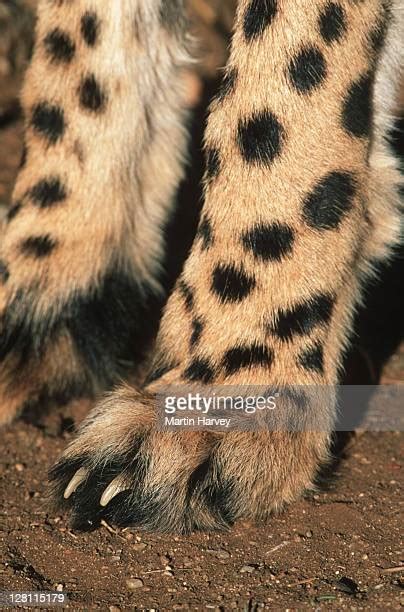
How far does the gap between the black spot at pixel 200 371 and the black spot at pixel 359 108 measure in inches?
26.4

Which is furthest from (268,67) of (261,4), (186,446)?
(186,446)

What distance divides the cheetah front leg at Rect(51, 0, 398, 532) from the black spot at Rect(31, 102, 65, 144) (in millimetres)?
605

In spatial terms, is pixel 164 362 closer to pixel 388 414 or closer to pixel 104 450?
pixel 104 450

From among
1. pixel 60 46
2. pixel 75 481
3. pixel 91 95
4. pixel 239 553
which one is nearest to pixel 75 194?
pixel 91 95

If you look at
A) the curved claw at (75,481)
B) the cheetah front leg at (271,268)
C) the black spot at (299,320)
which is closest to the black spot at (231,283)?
the cheetah front leg at (271,268)

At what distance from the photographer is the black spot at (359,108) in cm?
282

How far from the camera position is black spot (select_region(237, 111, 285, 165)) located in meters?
2.81

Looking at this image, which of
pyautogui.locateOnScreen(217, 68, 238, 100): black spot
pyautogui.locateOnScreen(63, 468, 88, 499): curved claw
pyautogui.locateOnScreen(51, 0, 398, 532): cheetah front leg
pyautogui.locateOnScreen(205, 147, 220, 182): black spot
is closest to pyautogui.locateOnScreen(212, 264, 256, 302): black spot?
pyautogui.locateOnScreen(51, 0, 398, 532): cheetah front leg

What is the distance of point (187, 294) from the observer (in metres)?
2.98

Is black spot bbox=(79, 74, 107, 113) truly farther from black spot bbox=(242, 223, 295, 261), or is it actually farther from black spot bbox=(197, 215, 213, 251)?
black spot bbox=(242, 223, 295, 261)

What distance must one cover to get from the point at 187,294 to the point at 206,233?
0.54 ft

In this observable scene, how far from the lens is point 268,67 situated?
111 inches

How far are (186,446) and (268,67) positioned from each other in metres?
0.94

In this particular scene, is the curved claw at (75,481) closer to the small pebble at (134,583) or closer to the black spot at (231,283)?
the small pebble at (134,583)
